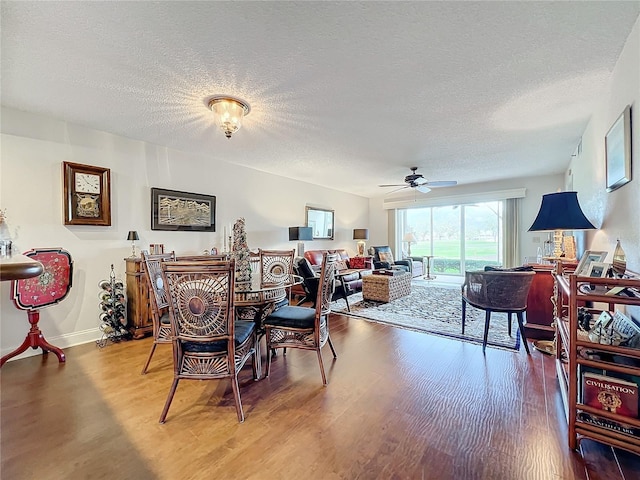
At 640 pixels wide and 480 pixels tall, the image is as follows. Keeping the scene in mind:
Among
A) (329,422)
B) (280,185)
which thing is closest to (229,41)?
(329,422)

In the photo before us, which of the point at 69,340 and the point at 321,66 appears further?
the point at 69,340

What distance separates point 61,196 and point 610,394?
483 centimetres

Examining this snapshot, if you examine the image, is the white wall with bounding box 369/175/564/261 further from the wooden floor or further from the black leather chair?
the wooden floor

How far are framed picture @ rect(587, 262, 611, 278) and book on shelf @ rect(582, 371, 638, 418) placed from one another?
55 cm

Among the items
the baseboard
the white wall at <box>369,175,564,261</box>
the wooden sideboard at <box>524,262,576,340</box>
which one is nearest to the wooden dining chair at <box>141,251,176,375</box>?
the baseboard

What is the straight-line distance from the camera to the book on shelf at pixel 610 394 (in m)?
1.41

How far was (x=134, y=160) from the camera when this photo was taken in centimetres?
367

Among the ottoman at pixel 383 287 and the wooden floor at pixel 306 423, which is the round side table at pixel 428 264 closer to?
the ottoman at pixel 383 287

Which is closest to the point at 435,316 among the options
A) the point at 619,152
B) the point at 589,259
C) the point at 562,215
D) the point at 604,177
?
the point at 562,215

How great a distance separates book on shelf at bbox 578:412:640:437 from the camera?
55.3 inches

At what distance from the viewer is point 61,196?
3068 mm

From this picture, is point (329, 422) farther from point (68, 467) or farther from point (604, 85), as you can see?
point (604, 85)

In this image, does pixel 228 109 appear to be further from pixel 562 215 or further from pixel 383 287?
pixel 383 287

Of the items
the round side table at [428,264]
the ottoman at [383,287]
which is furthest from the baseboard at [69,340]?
the round side table at [428,264]
